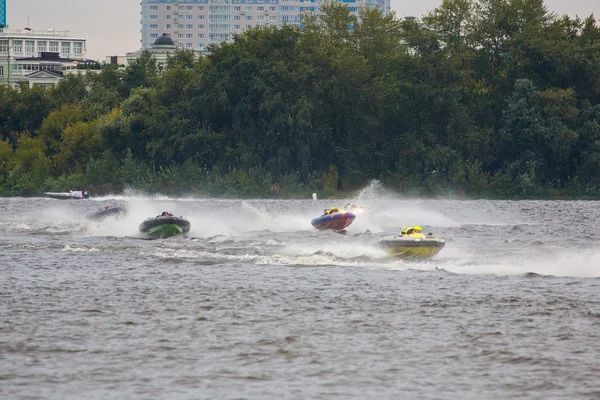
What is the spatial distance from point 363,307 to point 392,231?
26335 mm

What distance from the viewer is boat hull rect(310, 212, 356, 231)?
53500 millimetres

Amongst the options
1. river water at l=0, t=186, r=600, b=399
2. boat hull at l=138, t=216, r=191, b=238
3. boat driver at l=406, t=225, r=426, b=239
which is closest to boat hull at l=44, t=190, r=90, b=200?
boat hull at l=138, t=216, r=191, b=238

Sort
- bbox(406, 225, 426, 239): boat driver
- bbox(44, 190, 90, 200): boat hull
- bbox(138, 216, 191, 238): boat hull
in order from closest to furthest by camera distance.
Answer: bbox(406, 225, 426, 239): boat driver
bbox(138, 216, 191, 238): boat hull
bbox(44, 190, 90, 200): boat hull

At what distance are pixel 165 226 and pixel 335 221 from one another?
304 inches

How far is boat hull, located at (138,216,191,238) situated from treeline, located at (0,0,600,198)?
5656 cm

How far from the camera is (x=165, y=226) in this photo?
2051 inches

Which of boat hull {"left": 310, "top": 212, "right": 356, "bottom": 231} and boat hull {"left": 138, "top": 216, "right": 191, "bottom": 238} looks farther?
boat hull {"left": 310, "top": 212, "right": 356, "bottom": 231}

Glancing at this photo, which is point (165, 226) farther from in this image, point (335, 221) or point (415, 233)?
point (415, 233)

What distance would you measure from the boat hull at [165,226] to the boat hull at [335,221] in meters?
6.21

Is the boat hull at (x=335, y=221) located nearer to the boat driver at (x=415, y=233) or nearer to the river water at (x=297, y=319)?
the river water at (x=297, y=319)

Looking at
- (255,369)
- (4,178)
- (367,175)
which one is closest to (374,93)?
(367,175)

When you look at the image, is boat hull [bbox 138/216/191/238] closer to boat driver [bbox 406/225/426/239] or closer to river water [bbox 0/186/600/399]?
river water [bbox 0/186/600/399]

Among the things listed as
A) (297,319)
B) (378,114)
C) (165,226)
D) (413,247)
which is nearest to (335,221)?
(165,226)

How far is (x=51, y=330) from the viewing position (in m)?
26.9
